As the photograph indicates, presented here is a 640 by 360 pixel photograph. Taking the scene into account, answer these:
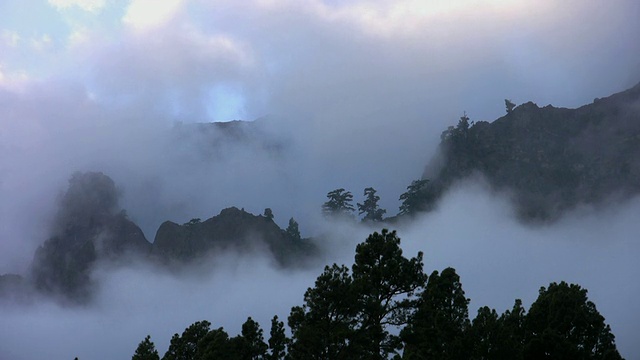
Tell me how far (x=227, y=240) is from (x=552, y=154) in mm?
73634

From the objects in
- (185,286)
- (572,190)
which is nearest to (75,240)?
(185,286)

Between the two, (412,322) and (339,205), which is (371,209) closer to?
(339,205)

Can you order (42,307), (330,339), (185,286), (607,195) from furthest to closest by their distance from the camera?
(42,307) → (185,286) → (607,195) → (330,339)

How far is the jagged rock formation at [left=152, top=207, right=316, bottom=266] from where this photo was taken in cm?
14275

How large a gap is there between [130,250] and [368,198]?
182 ft

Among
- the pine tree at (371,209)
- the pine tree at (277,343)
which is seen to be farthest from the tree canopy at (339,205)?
the pine tree at (277,343)

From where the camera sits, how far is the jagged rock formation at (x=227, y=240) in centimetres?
14275

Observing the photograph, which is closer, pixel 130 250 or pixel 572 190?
pixel 572 190

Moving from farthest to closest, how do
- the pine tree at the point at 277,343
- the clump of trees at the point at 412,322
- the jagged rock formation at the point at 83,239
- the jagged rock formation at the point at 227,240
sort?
1. the jagged rock formation at the point at 83,239
2. the jagged rock formation at the point at 227,240
3. the pine tree at the point at 277,343
4. the clump of trees at the point at 412,322

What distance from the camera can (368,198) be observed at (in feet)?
491

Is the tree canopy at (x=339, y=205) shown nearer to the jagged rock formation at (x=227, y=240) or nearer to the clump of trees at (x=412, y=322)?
the jagged rock formation at (x=227, y=240)

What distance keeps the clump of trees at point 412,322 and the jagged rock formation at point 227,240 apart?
94.5m

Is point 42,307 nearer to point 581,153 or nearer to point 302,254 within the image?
point 302,254

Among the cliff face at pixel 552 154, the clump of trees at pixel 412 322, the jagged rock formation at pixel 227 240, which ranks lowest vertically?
the clump of trees at pixel 412 322
